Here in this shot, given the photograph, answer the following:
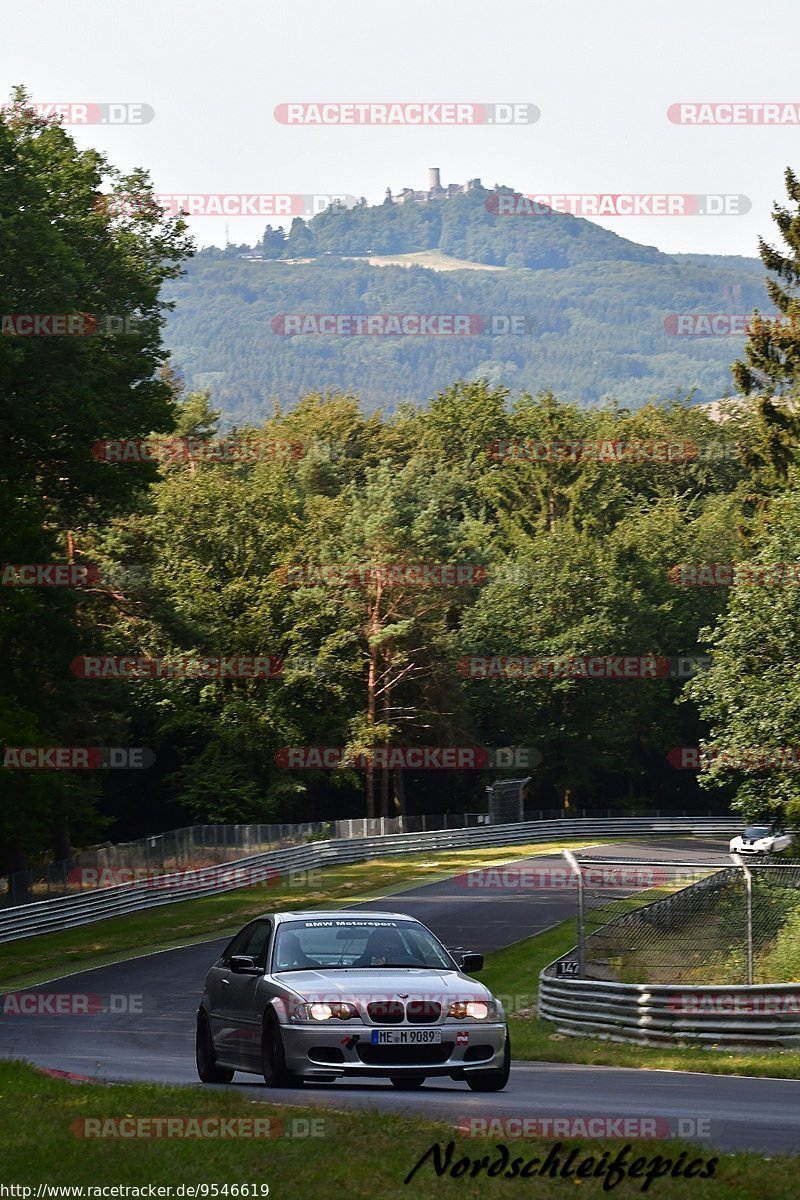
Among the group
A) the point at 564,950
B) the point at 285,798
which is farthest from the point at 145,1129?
the point at 285,798

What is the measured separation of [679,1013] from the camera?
1902 cm

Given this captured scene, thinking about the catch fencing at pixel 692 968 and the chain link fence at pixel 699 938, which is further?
the chain link fence at pixel 699 938

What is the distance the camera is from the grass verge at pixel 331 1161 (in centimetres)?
834

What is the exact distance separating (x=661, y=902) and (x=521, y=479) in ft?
233

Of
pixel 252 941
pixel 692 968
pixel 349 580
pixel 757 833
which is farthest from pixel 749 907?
pixel 349 580

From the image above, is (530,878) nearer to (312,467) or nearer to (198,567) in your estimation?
(198,567)

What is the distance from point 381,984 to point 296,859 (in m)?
39.9

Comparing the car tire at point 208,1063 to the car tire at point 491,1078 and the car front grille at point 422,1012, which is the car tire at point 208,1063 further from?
the car front grille at point 422,1012

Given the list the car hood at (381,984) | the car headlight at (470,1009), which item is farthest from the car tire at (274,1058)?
the car headlight at (470,1009)

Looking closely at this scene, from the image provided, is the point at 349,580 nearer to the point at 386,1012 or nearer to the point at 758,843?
the point at 758,843

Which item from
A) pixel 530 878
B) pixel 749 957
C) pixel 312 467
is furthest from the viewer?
pixel 312 467

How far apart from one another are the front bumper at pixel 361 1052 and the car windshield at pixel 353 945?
33.2 inches

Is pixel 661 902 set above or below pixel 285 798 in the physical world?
above

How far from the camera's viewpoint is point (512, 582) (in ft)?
262
